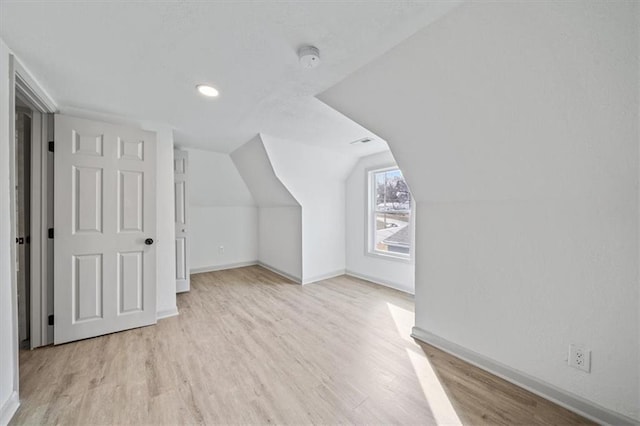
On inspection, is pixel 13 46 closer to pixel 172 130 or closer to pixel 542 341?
pixel 172 130

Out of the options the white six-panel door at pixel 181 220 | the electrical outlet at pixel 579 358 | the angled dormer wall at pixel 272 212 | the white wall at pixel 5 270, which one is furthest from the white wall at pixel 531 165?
the white six-panel door at pixel 181 220

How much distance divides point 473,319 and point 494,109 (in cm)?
158

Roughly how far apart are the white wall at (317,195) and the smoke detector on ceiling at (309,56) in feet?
5.99

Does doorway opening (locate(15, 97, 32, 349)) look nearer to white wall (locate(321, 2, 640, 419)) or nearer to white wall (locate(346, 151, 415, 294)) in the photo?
white wall (locate(321, 2, 640, 419))

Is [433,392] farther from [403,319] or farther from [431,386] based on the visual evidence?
[403,319]

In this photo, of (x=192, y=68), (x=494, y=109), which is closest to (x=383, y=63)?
(x=494, y=109)

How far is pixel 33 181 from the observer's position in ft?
6.84

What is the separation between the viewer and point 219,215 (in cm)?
486

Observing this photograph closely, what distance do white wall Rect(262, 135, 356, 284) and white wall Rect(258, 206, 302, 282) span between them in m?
0.17

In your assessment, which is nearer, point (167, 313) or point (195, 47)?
point (195, 47)

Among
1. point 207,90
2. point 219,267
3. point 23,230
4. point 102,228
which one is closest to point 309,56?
point 207,90

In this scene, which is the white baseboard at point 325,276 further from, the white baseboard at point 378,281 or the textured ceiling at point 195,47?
the textured ceiling at point 195,47

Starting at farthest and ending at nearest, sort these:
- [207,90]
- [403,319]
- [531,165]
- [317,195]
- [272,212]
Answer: [272,212]
[317,195]
[403,319]
[207,90]
[531,165]

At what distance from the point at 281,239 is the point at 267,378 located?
9.46 feet
